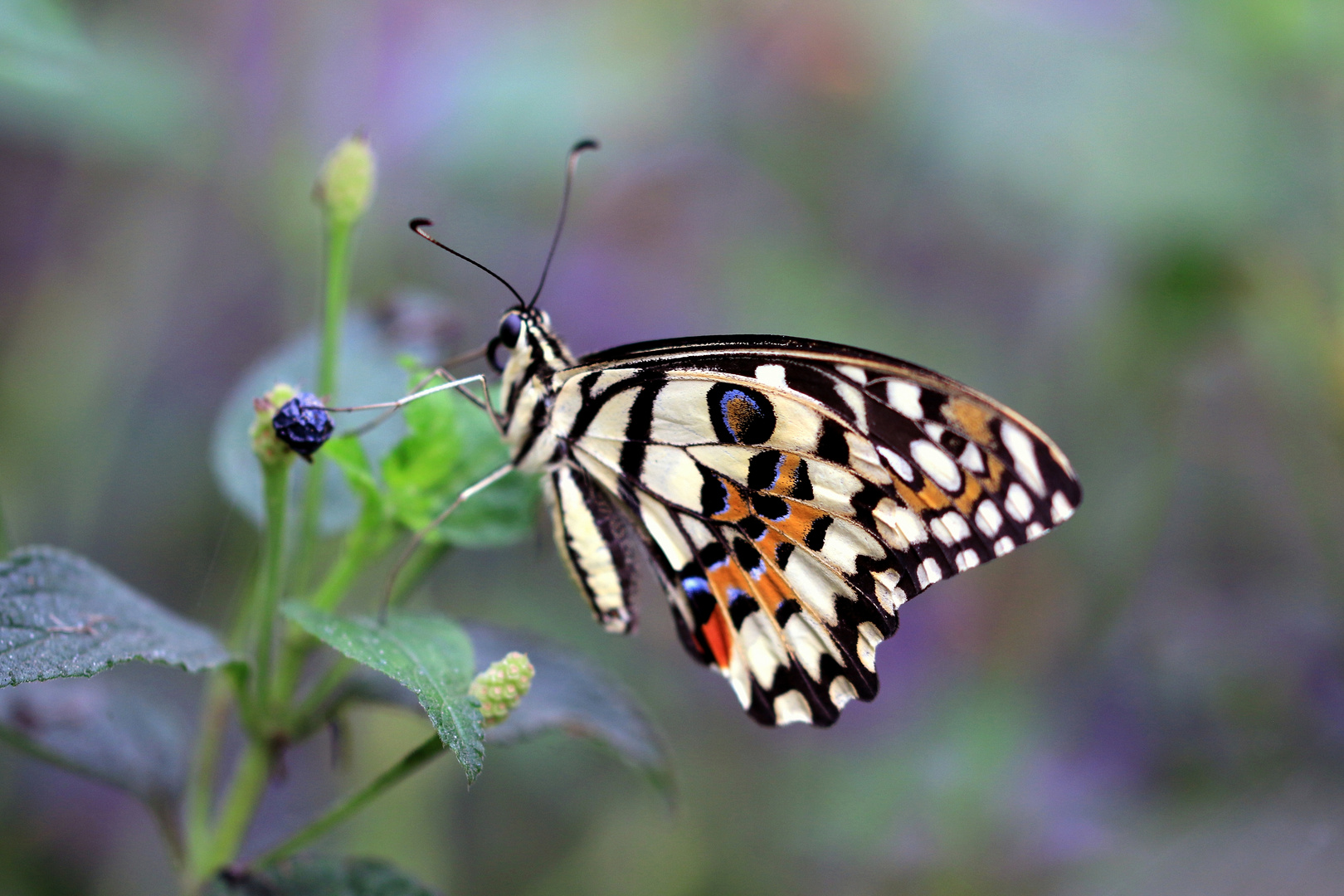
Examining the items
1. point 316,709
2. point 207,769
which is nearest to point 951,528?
point 316,709

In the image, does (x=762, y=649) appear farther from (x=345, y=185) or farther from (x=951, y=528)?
(x=345, y=185)

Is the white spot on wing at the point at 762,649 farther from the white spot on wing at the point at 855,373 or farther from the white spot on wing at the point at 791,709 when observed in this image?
the white spot on wing at the point at 855,373

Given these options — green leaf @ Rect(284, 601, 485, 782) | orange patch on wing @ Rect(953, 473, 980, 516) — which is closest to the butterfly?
orange patch on wing @ Rect(953, 473, 980, 516)

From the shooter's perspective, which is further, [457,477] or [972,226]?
[972,226]

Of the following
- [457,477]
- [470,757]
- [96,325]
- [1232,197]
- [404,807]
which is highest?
[1232,197]

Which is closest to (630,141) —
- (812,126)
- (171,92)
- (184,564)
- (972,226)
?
(812,126)

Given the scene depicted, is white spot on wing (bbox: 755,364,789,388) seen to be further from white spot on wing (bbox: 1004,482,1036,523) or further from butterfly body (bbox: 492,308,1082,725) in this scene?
white spot on wing (bbox: 1004,482,1036,523)

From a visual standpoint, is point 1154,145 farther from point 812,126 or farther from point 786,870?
point 786,870
